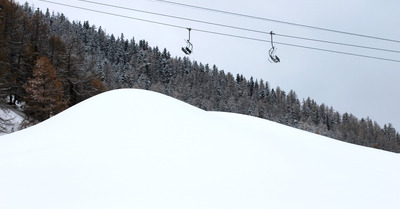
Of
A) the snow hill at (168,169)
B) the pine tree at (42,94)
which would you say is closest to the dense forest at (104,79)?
the pine tree at (42,94)

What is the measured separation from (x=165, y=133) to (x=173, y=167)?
1802 mm

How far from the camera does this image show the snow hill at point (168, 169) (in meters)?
5.26

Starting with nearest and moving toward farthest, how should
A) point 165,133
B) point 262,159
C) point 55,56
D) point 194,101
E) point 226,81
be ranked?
point 262,159 → point 165,133 → point 55,56 → point 194,101 → point 226,81

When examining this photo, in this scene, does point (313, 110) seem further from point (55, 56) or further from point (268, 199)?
point (268, 199)

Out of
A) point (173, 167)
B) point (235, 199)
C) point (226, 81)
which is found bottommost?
point (235, 199)

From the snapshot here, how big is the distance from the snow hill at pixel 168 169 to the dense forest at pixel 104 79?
1879 cm

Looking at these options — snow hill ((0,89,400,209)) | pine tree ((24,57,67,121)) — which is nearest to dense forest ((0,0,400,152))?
pine tree ((24,57,67,121))

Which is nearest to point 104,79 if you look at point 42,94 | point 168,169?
point 42,94

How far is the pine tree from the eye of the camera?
2591cm

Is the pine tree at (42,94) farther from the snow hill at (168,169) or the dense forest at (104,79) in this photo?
the snow hill at (168,169)

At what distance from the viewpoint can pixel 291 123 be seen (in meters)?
127

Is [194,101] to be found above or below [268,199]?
above

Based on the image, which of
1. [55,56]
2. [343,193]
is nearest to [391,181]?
[343,193]

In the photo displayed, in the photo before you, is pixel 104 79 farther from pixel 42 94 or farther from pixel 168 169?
pixel 168 169
